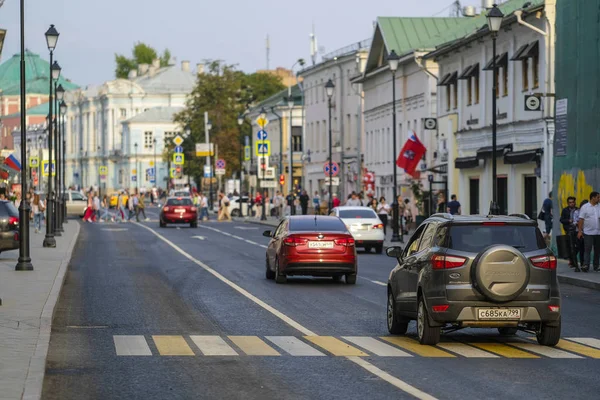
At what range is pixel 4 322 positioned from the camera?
57.3ft

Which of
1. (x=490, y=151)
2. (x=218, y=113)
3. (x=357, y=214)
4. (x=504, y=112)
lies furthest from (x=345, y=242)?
(x=218, y=113)

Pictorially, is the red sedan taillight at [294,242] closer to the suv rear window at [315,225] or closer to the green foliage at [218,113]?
the suv rear window at [315,225]

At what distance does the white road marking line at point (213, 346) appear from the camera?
14922 mm

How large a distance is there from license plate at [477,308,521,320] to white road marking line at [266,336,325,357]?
1894mm

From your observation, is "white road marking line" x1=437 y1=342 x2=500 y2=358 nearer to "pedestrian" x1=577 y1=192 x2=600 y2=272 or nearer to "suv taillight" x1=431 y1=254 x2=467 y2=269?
"suv taillight" x1=431 y1=254 x2=467 y2=269

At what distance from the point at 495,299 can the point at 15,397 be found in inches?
248

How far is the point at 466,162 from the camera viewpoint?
5334cm

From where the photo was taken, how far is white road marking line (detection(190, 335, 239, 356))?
49.0 feet

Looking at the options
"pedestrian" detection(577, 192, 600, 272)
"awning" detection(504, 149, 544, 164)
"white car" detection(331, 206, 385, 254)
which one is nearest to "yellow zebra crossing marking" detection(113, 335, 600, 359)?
"pedestrian" detection(577, 192, 600, 272)

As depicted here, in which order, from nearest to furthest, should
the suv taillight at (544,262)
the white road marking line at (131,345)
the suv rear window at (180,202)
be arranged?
the white road marking line at (131,345) → the suv taillight at (544,262) → the suv rear window at (180,202)

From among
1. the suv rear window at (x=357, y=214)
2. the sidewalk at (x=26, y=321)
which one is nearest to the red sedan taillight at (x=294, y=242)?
the sidewalk at (x=26, y=321)

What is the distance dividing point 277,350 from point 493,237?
109 inches

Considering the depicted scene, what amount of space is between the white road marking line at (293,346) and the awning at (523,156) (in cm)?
2918

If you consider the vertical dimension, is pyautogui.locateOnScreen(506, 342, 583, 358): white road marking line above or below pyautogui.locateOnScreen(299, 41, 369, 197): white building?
below
